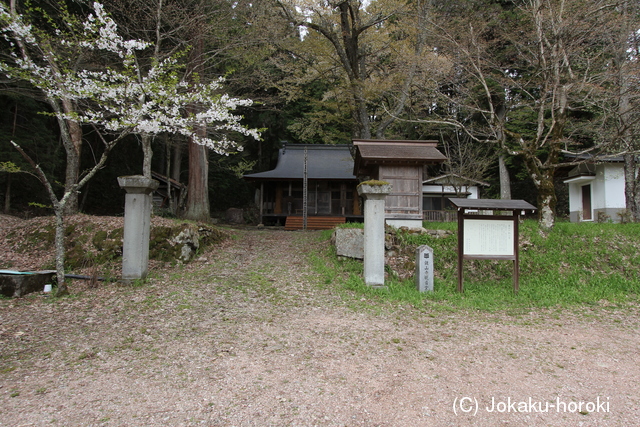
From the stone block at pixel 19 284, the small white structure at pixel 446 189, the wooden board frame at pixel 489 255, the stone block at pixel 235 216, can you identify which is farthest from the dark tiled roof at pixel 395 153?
the stone block at pixel 235 216

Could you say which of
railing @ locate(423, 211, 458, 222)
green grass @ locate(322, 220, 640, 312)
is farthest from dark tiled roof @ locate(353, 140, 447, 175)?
railing @ locate(423, 211, 458, 222)

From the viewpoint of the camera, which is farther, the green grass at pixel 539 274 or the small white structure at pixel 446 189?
the small white structure at pixel 446 189

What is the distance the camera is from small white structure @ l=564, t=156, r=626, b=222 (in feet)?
54.5

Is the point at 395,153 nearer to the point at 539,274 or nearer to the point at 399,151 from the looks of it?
the point at 399,151

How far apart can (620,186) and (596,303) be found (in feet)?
42.8

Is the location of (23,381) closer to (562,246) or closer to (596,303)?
(596,303)

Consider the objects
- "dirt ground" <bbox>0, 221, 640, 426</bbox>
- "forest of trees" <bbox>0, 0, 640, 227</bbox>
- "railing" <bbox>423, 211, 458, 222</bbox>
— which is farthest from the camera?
"railing" <bbox>423, 211, 458, 222</bbox>

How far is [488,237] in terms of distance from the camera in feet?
25.3

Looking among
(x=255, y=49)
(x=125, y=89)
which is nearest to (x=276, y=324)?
(x=125, y=89)

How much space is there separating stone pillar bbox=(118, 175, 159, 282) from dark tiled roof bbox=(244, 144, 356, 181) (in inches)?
505

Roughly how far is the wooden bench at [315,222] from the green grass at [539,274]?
29.2 feet

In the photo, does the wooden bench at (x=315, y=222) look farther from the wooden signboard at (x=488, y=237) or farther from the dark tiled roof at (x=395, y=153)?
the wooden signboard at (x=488, y=237)

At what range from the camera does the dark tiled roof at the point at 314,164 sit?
21031 millimetres

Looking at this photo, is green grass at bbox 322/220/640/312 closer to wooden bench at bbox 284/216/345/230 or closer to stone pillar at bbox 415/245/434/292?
stone pillar at bbox 415/245/434/292
